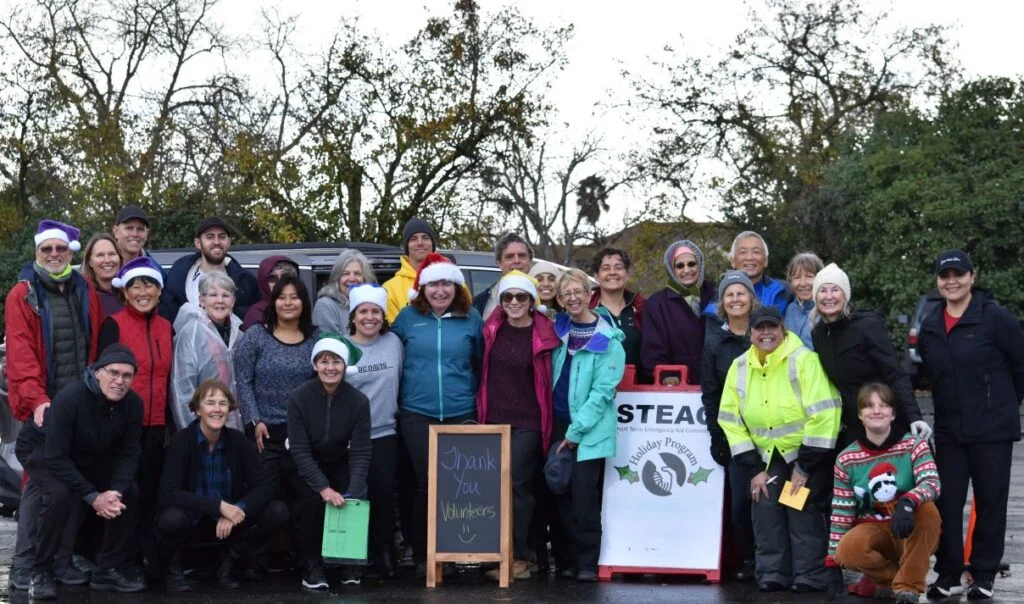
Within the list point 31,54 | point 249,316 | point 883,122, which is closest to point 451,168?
point 883,122

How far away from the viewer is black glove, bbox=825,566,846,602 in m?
8.17

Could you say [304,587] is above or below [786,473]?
below

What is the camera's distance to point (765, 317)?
8.39m

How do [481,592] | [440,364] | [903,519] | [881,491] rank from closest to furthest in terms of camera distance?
[903,519] < [881,491] < [481,592] < [440,364]

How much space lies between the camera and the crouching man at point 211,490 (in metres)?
8.60

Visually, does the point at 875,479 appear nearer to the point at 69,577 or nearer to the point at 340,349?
the point at 340,349

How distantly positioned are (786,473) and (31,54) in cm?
3164

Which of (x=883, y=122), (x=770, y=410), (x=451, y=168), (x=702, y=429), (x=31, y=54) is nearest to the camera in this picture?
(x=770, y=410)

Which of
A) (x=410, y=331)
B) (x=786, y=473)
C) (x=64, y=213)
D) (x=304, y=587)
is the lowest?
(x=304, y=587)

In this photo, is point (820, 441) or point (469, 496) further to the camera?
point (469, 496)

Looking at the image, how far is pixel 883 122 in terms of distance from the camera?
33.3 meters

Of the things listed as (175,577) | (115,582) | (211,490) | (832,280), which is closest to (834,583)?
(832,280)

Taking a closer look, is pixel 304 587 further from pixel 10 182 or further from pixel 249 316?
pixel 10 182

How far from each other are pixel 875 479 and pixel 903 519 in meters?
0.40
